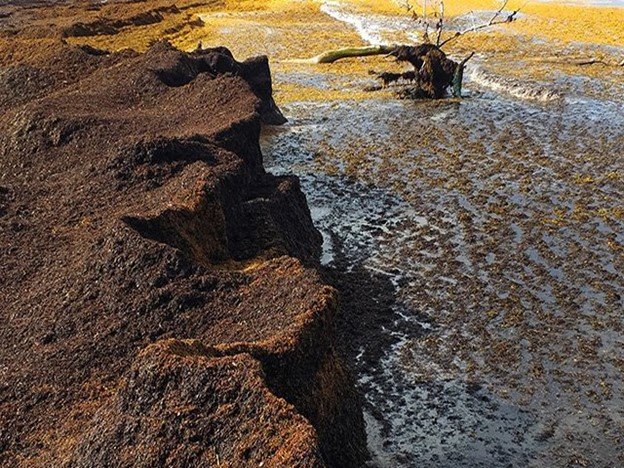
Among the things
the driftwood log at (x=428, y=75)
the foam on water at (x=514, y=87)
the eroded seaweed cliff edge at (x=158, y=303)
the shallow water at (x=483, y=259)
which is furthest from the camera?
the driftwood log at (x=428, y=75)

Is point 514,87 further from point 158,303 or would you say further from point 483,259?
point 158,303

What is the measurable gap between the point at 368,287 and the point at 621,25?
3286cm

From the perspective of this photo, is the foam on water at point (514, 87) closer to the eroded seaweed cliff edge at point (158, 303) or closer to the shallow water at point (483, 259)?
the shallow water at point (483, 259)

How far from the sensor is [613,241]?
15.0m

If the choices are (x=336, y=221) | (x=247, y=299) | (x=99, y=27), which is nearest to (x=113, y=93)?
(x=336, y=221)

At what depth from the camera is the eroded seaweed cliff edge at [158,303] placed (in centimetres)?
684

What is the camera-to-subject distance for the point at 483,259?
47.7 feet

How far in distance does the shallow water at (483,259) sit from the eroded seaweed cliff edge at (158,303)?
1.52 meters

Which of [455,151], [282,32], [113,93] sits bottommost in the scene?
[282,32]

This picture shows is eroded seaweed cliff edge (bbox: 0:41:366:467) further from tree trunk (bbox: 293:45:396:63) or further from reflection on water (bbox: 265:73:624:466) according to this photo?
tree trunk (bbox: 293:45:396:63)

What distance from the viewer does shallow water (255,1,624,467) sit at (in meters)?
9.86

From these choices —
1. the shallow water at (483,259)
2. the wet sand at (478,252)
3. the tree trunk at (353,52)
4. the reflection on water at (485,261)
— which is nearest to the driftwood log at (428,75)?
the wet sand at (478,252)

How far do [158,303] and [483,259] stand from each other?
7.23 m

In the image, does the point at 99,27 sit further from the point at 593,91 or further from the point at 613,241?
the point at 613,241
